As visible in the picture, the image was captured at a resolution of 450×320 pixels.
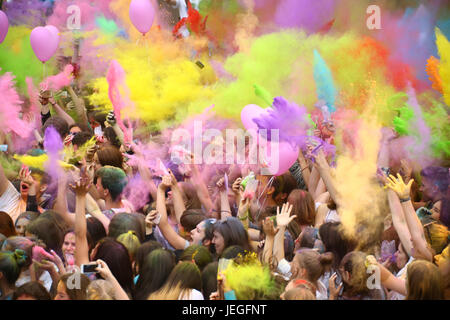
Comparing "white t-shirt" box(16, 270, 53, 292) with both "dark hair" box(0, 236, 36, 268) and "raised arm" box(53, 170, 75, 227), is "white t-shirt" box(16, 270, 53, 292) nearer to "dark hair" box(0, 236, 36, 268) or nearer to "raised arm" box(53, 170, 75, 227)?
"dark hair" box(0, 236, 36, 268)

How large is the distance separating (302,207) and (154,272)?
116 cm

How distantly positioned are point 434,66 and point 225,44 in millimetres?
2039

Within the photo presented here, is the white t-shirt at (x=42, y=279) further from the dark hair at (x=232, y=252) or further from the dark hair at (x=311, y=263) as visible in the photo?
the dark hair at (x=311, y=263)

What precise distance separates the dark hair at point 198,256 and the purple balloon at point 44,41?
9.60 ft

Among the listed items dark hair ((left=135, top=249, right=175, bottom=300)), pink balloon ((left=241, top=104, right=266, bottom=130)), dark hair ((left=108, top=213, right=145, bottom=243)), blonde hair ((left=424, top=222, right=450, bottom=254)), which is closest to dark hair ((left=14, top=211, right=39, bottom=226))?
dark hair ((left=108, top=213, right=145, bottom=243))

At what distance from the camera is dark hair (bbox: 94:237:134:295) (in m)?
3.73

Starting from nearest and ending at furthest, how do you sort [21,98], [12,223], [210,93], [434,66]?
[12,223], [434,66], [210,93], [21,98]

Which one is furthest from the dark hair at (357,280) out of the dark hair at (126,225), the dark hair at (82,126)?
the dark hair at (82,126)

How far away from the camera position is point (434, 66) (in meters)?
5.48

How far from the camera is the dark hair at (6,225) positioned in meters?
4.19

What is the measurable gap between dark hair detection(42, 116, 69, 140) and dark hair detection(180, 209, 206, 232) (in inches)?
62.2

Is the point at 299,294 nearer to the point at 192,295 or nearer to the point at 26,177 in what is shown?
the point at 192,295
